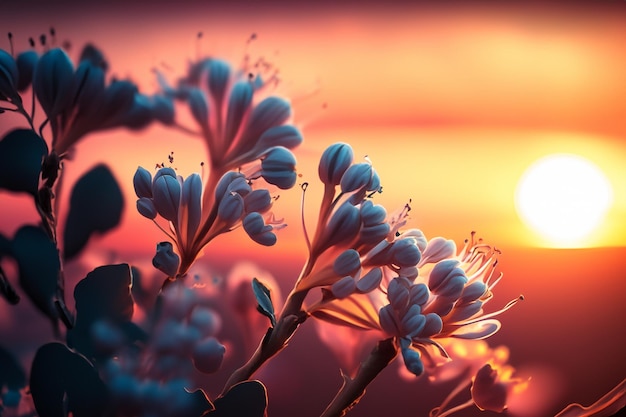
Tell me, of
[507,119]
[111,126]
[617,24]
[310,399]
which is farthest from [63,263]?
[617,24]

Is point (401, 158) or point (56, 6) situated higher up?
point (56, 6)

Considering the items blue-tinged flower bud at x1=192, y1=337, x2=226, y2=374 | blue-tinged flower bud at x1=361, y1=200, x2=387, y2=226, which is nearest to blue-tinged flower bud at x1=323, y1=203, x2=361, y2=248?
blue-tinged flower bud at x1=361, y1=200, x2=387, y2=226

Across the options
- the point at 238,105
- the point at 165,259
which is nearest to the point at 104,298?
the point at 165,259

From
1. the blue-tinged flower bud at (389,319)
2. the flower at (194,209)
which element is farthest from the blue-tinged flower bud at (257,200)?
the blue-tinged flower bud at (389,319)

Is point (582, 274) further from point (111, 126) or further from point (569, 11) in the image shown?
point (111, 126)

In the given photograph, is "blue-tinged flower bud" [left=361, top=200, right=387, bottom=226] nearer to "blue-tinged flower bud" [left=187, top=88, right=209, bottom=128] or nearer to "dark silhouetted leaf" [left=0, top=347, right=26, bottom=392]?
"blue-tinged flower bud" [left=187, top=88, right=209, bottom=128]

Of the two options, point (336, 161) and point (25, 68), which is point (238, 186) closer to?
point (336, 161)

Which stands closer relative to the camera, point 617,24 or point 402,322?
point 402,322
